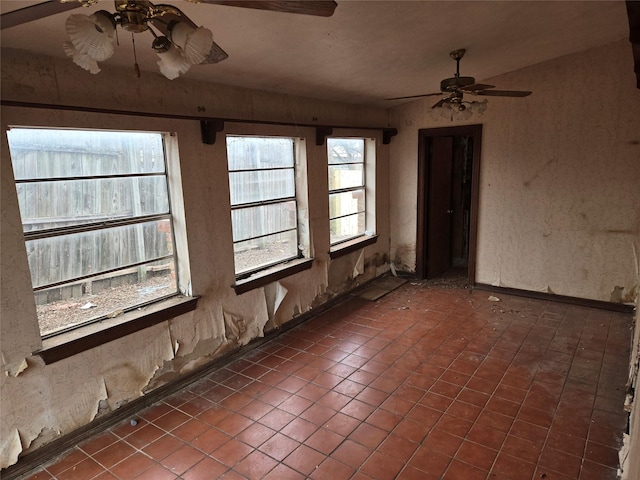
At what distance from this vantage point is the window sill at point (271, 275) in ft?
12.7

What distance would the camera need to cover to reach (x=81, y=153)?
277 cm

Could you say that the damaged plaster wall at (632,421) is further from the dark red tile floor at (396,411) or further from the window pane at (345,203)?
the window pane at (345,203)

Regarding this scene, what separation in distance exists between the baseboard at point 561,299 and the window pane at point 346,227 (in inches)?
70.5

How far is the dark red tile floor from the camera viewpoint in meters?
2.53

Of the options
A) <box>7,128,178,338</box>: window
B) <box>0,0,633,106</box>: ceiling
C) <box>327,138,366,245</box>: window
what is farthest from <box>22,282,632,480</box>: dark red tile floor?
<box>0,0,633,106</box>: ceiling

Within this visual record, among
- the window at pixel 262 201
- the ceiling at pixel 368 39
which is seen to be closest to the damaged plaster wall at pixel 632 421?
the ceiling at pixel 368 39

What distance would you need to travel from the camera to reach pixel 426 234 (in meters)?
6.04

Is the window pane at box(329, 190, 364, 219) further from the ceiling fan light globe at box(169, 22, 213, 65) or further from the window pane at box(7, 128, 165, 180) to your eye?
the ceiling fan light globe at box(169, 22, 213, 65)

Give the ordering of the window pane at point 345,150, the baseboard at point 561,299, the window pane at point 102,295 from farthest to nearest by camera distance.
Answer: the window pane at point 345,150
the baseboard at point 561,299
the window pane at point 102,295

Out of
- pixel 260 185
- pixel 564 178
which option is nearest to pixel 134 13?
pixel 260 185

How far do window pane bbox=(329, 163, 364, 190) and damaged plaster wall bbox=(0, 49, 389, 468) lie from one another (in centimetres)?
42

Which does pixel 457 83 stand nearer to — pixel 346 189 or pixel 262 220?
pixel 262 220

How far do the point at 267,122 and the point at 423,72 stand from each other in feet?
5.65

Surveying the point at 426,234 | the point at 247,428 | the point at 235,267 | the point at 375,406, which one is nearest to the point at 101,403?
the point at 247,428
